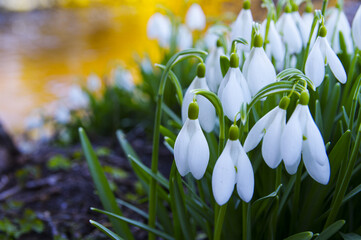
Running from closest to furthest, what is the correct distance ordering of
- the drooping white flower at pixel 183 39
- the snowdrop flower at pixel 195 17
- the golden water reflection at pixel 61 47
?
the snowdrop flower at pixel 195 17 < the drooping white flower at pixel 183 39 < the golden water reflection at pixel 61 47

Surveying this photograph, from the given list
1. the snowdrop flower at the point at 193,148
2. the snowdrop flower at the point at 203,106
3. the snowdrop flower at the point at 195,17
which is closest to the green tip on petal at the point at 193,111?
the snowdrop flower at the point at 193,148

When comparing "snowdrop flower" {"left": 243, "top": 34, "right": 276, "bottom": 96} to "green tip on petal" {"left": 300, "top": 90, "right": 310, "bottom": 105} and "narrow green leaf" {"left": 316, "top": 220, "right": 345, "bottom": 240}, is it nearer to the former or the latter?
"green tip on petal" {"left": 300, "top": 90, "right": 310, "bottom": 105}

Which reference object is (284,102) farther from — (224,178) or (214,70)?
→ (214,70)

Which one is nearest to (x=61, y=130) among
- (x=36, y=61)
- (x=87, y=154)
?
(x=87, y=154)

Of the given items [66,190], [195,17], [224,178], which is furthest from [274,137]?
[195,17]

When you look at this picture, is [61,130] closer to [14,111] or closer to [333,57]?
[14,111]

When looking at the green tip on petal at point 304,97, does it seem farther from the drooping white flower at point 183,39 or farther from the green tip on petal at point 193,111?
the drooping white flower at point 183,39
